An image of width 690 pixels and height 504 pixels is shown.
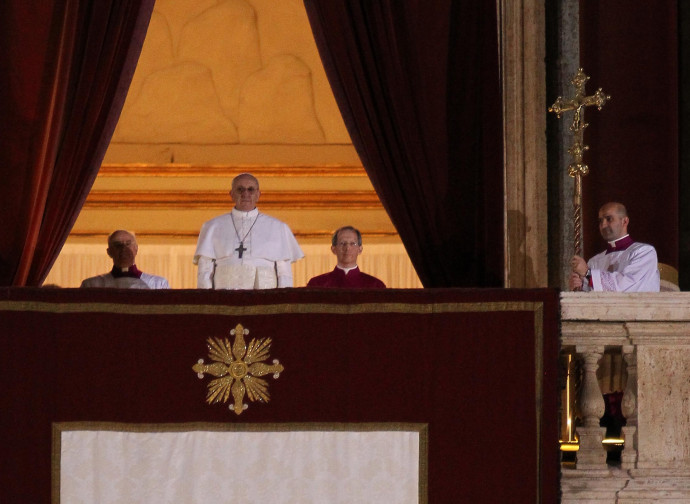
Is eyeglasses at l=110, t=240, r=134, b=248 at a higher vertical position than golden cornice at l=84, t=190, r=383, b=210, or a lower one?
lower

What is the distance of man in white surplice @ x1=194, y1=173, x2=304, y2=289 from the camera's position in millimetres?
5977

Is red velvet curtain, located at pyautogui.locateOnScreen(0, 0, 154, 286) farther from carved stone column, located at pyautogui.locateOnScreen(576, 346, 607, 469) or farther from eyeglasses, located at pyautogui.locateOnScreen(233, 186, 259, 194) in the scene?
carved stone column, located at pyautogui.locateOnScreen(576, 346, 607, 469)

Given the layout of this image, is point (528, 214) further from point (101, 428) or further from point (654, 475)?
point (101, 428)

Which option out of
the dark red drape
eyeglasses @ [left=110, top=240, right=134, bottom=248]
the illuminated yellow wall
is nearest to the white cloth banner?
eyeglasses @ [left=110, top=240, right=134, bottom=248]

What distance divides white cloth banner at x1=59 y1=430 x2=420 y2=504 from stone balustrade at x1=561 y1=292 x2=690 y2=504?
26.9 inches

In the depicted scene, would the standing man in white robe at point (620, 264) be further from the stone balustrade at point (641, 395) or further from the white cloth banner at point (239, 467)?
the white cloth banner at point (239, 467)

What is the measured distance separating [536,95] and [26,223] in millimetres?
2530

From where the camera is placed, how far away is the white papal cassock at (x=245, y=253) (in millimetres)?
6004

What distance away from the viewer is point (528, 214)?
251 inches

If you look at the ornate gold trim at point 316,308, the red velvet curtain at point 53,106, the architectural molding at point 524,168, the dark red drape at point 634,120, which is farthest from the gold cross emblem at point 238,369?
the dark red drape at point 634,120

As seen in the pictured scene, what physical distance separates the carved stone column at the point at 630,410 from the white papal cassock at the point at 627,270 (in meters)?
0.70

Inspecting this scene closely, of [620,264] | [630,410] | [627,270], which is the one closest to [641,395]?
[630,410]

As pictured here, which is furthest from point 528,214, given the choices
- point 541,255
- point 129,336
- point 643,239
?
point 129,336

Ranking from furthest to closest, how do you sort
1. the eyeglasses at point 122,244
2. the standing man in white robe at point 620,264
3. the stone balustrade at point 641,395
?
the eyeglasses at point 122,244 < the standing man in white robe at point 620,264 < the stone balustrade at point 641,395
